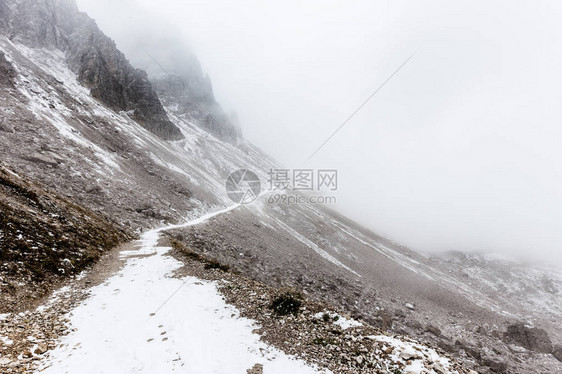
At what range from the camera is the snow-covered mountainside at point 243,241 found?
2666 cm

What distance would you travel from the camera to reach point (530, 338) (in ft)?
103

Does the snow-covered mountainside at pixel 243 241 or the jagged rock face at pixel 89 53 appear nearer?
the snow-covered mountainside at pixel 243 241

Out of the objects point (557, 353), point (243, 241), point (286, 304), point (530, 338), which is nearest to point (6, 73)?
point (243, 241)

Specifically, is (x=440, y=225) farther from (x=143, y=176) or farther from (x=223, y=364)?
(x=223, y=364)

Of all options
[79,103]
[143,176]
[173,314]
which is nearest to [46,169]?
[143,176]

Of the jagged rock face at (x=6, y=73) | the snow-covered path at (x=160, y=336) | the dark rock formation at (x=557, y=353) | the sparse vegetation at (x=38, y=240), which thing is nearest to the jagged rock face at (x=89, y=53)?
the jagged rock face at (x=6, y=73)

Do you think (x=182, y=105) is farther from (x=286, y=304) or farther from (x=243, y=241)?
(x=286, y=304)

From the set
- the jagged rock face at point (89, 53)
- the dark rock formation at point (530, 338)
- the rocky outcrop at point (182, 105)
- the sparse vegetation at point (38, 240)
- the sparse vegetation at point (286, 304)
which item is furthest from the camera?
the rocky outcrop at point (182, 105)

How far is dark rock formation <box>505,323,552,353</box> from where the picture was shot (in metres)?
30.3

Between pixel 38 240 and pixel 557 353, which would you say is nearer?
pixel 38 240

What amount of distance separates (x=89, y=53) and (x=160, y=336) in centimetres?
11051

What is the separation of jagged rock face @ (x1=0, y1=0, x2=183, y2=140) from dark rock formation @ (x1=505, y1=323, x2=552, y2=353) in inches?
4020

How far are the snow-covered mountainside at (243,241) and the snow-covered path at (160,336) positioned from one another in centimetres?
22

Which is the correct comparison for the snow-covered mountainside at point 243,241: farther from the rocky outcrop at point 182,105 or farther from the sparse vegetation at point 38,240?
the rocky outcrop at point 182,105
